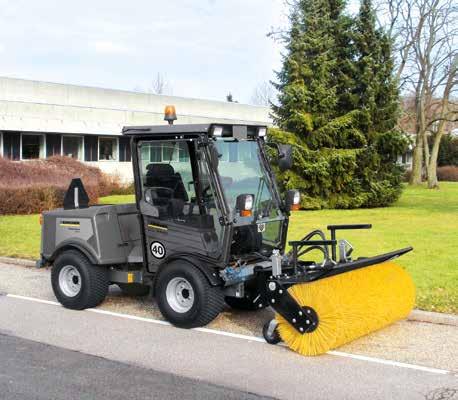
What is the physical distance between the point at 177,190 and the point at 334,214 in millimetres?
13937

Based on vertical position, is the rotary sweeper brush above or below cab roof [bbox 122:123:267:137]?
below

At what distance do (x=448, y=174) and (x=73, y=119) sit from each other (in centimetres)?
2964

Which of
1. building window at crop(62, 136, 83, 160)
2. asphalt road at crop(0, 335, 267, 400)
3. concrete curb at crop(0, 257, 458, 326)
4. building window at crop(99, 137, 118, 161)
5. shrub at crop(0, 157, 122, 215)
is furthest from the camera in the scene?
building window at crop(99, 137, 118, 161)

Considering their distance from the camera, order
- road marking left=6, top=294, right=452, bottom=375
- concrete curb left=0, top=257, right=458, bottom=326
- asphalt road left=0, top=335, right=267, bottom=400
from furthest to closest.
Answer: concrete curb left=0, top=257, right=458, bottom=326 < road marking left=6, top=294, right=452, bottom=375 < asphalt road left=0, top=335, right=267, bottom=400

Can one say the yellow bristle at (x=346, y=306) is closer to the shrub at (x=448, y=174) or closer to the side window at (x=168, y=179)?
the side window at (x=168, y=179)

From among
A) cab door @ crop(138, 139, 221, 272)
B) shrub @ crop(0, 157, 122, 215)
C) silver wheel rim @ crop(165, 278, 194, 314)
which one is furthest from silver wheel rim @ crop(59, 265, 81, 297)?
shrub @ crop(0, 157, 122, 215)

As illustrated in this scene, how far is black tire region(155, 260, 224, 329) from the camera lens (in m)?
6.54

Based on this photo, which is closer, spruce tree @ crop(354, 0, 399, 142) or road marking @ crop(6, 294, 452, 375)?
road marking @ crop(6, 294, 452, 375)

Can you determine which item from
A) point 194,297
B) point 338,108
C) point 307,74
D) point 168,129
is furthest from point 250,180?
point 338,108

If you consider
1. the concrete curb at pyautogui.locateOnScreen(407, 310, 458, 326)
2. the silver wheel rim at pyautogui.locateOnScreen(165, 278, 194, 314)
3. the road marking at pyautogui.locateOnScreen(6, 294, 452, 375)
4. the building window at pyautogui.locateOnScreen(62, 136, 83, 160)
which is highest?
the building window at pyautogui.locateOnScreen(62, 136, 83, 160)

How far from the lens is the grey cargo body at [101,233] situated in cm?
750

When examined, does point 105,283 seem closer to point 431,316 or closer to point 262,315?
point 262,315

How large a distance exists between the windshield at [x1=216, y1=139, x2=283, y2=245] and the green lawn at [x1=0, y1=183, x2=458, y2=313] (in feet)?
6.95

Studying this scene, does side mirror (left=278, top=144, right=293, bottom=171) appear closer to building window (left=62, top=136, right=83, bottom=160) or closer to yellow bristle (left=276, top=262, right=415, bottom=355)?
yellow bristle (left=276, top=262, right=415, bottom=355)
